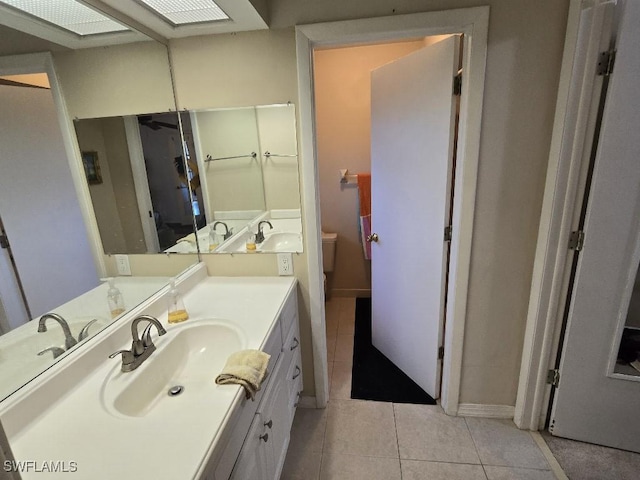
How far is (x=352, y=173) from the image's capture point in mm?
3152

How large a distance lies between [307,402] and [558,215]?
1.71 m

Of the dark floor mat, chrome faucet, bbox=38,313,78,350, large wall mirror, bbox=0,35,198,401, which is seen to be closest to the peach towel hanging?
the dark floor mat

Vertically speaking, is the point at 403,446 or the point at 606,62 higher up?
the point at 606,62

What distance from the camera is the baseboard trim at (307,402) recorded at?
198cm

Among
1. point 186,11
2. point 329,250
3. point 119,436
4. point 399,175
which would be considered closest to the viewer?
point 119,436

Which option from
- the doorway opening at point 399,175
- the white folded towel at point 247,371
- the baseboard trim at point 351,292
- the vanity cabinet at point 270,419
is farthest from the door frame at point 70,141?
the baseboard trim at point 351,292

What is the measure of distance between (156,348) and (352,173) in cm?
244

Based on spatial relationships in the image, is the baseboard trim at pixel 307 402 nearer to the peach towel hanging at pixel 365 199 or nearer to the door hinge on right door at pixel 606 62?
the peach towel hanging at pixel 365 199

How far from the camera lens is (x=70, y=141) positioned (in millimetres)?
1049

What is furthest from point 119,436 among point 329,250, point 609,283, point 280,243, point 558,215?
point 329,250

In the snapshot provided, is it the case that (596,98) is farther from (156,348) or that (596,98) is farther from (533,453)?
(156,348)

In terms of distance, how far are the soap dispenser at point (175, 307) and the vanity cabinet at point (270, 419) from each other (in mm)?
408

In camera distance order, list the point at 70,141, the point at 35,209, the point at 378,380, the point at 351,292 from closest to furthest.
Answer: the point at 35,209 → the point at 70,141 → the point at 378,380 → the point at 351,292

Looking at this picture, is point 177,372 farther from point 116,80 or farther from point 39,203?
point 116,80
